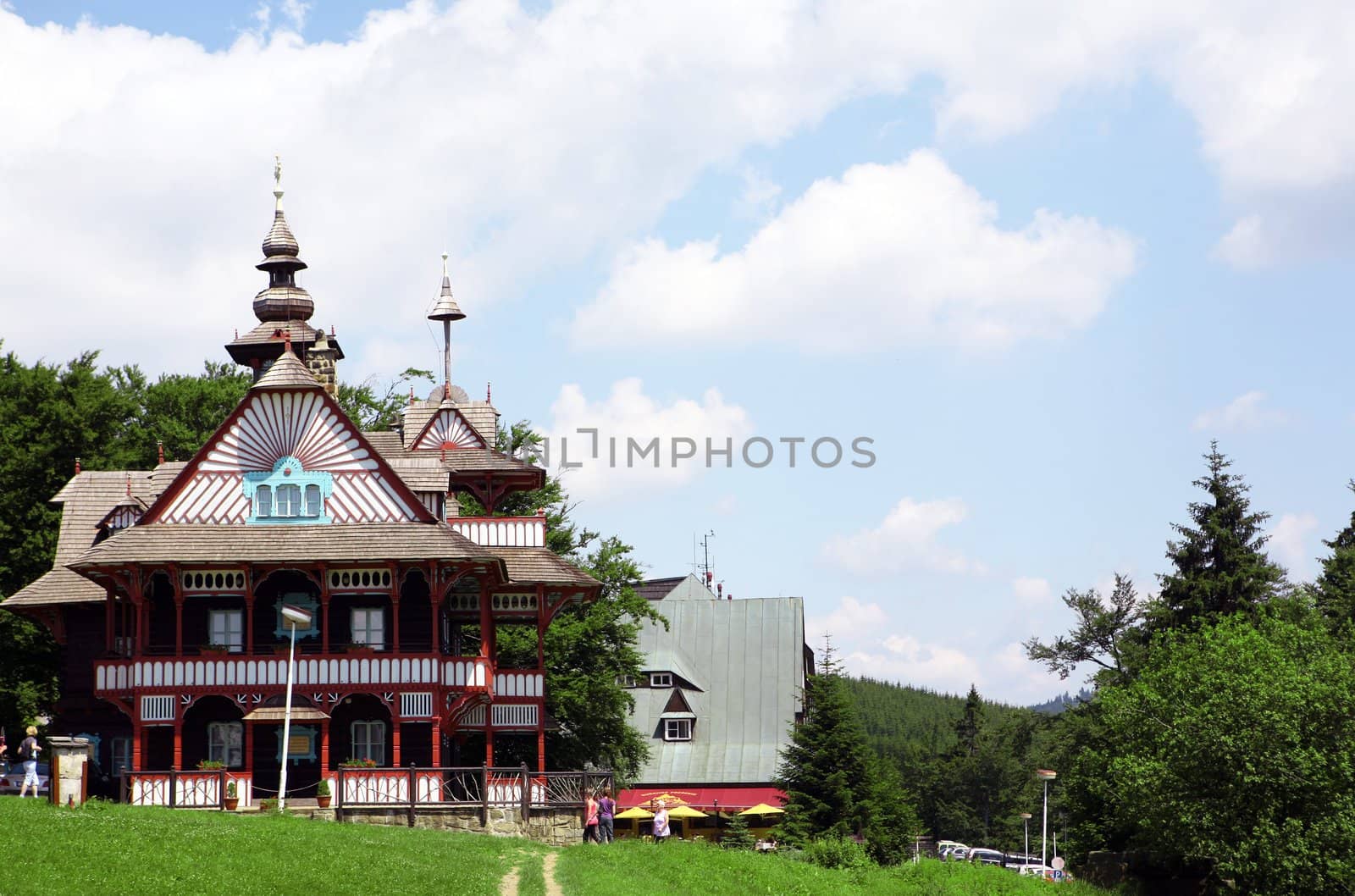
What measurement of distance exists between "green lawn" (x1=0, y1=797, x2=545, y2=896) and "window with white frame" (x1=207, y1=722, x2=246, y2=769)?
1090 centimetres

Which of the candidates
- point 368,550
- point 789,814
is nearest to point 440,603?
point 368,550

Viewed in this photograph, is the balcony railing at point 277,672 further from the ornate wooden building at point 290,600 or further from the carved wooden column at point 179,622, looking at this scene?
the carved wooden column at point 179,622

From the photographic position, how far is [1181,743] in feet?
144

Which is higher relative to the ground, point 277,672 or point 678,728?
point 277,672

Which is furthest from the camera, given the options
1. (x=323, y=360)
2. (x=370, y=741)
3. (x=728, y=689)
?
(x=728, y=689)

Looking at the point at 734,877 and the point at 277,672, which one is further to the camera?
the point at 277,672

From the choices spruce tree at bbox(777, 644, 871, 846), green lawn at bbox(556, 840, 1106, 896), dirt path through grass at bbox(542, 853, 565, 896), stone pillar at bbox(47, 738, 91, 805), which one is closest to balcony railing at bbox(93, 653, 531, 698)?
green lawn at bbox(556, 840, 1106, 896)

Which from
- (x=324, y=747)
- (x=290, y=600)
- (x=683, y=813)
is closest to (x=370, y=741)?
(x=324, y=747)

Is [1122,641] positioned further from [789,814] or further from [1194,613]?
[789,814]

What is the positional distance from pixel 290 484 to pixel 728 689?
37.5m

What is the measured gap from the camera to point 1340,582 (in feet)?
233

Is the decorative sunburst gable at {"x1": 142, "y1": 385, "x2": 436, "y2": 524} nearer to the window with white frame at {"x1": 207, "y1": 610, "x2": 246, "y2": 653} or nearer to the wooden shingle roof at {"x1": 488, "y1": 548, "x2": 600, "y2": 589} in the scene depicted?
the window with white frame at {"x1": 207, "y1": 610, "x2": 246, "y2": 653}

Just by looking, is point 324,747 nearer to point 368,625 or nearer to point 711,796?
point 368,625

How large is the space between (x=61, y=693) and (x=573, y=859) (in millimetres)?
20284
